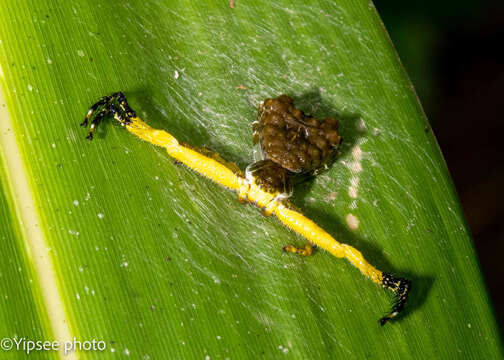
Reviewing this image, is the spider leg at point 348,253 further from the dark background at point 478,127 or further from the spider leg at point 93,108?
the dark background at point 478,127

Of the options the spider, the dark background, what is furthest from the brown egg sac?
the dark background

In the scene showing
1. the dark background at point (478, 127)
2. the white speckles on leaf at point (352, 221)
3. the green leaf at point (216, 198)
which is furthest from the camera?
the dark background at point (478, 127)

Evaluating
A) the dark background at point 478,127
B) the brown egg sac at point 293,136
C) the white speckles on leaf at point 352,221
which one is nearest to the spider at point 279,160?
the brown egg sac at point 293,136

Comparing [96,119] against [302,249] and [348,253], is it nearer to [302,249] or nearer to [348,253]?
[302,249]

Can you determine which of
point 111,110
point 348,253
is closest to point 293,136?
point 348,253

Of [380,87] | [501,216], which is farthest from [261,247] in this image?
[501,216]

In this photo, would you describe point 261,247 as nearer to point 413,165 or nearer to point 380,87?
point 413,165

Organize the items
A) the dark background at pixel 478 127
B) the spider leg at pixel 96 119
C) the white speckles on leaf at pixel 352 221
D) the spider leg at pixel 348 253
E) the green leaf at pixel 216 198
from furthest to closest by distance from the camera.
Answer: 1. the dark background at pixel 478 127
2. the white speckles on leaf at pixel 352 221
3. the spider leg at pixel 348 253
4. the spider leg at pixel 96 119
5. the green leaf at pixel 216 198
